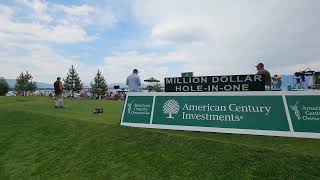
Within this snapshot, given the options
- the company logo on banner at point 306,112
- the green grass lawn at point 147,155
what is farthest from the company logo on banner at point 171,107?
the company logo on banner at point 306,112

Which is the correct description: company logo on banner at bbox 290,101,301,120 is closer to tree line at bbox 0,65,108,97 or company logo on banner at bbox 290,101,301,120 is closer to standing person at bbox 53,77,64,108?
standing person at bbox 53,77,64,108

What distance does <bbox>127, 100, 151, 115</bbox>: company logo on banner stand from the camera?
1480 cm

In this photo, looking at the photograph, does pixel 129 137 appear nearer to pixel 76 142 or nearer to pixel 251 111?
pixel 76 142

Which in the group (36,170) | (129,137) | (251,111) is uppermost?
(251,111)

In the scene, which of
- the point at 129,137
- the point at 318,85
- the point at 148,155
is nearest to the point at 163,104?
the point at 129,137

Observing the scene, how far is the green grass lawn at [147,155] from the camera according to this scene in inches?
370

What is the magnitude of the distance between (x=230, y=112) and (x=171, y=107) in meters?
2.37

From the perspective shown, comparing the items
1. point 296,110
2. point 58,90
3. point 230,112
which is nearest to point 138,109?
point 230,112

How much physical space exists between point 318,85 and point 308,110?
14.2 metres

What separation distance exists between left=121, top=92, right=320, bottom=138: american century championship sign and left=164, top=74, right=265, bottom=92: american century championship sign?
0.55m

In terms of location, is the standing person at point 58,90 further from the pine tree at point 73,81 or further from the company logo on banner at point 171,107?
the pine tree at point 73,81

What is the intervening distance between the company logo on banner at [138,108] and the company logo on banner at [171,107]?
74cm

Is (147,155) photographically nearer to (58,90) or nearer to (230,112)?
(230,112)

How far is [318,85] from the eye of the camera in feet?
80.3
